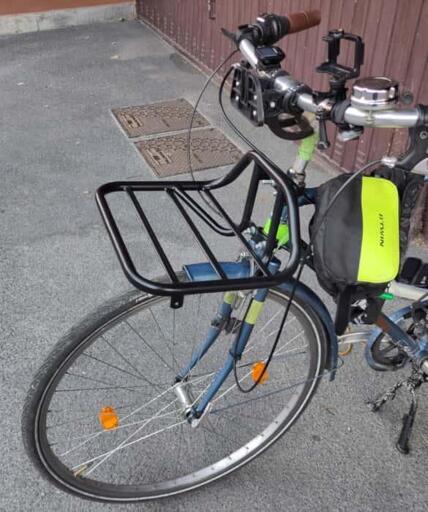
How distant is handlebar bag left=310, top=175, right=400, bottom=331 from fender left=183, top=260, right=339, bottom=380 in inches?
4.5

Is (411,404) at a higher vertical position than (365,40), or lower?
lower

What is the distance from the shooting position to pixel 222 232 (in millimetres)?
1602

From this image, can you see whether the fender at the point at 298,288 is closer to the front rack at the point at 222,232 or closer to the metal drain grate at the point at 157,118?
the front rack at the point at 222,232

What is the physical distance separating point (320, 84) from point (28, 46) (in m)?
4.17

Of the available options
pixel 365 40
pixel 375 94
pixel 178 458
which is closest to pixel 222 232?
pixel 375 94

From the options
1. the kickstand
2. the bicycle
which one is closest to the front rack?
the bicycle

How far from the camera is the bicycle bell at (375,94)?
3.98ft

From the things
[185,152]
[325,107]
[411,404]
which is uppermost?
[325,107]

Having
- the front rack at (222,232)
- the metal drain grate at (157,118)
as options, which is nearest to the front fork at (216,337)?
the front rack at (222,232)

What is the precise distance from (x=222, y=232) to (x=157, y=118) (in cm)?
340

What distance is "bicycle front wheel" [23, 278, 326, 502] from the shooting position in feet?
5.42

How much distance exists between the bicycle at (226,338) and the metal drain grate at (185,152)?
150 centimetres

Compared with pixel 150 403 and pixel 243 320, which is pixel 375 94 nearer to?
pixel 243 320

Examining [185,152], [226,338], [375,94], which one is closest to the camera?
[375,94]
